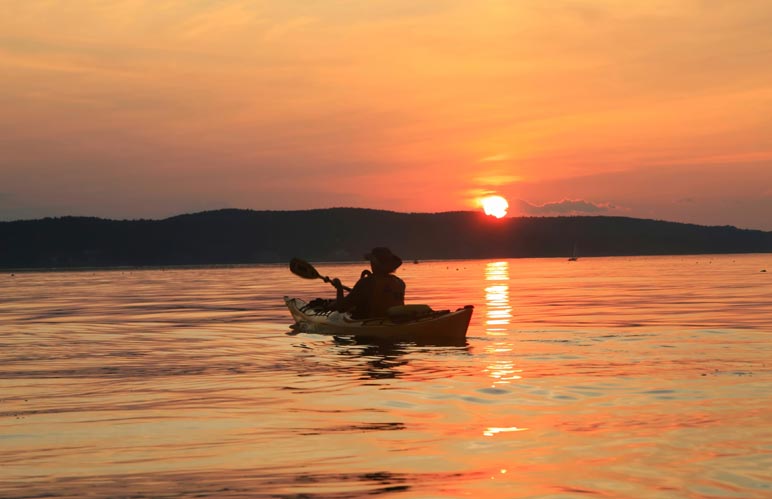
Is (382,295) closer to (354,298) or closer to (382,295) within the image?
(382,295)

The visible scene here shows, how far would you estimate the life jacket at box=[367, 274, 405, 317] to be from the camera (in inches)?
1212

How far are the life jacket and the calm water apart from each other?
5.55ft

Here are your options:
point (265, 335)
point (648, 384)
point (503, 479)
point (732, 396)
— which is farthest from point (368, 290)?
point (503, 479)

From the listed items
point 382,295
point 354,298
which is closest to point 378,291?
point 382,295

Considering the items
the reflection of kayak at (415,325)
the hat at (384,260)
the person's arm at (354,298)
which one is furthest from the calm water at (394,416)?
the hat at (384,260)

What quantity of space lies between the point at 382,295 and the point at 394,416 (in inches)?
571

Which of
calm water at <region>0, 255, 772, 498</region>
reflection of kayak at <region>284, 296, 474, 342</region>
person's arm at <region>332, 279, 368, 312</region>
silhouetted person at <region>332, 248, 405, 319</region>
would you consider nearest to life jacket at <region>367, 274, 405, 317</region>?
silhouetted person at <region>332, 248, 405, 319</region>

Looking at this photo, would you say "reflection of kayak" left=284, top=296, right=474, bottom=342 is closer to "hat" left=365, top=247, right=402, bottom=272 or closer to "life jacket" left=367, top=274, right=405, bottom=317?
"life jacket" left=367, top=274, right=405, bottom=317

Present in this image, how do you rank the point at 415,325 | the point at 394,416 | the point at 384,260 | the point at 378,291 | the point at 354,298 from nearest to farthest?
the point at 394,416 → the point at 415,325 → the point at 384,260 → the point at 378,291 → the point at 354,298

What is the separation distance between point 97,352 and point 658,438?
1946 centimetres

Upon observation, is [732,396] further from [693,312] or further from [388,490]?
[693,312]

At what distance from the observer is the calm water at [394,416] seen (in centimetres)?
1150

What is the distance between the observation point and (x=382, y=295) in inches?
1214

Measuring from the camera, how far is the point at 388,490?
11.0m
